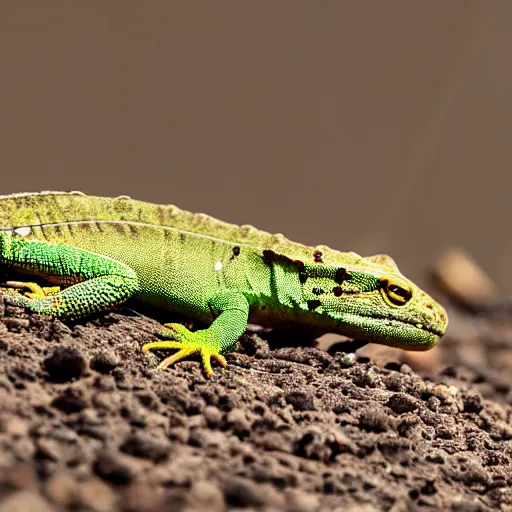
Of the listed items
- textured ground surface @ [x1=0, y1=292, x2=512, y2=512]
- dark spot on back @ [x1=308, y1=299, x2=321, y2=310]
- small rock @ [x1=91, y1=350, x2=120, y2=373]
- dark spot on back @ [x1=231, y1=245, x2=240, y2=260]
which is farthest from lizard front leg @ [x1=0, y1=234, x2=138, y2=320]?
dark spot on back @ [x1=308, y1=299, x2=321, y2=310]

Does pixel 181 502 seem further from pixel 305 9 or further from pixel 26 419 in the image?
pixel 305 9

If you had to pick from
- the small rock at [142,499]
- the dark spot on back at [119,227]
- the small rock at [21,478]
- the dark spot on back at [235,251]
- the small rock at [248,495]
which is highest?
the dark spot on back at [235,251]

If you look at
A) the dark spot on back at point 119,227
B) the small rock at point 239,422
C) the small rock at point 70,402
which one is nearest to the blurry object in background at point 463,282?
the dark spot on back at point 119,227

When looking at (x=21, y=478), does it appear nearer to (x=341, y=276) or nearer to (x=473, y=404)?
(x=341, y=276)

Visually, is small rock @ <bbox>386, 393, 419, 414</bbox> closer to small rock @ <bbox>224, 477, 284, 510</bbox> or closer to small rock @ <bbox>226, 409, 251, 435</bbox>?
small rock @ <bbox>226, 409, 251, 435</bbox>

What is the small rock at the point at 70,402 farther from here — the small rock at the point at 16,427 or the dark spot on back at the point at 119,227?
the dark spot on back at the point at 119,227

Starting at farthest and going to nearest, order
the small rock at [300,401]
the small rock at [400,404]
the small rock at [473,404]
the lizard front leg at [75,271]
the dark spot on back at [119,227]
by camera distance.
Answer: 1. the small rock at [473,404]
2. the dark spot on back at [119,227]
3. the small rock at [400,404]
4. the lizard front leg at [75,271]
5. the small rock at [300,401]

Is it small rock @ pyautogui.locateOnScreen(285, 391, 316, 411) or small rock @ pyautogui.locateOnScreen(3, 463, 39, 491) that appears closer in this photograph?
small rock @ pyautogui.locateOnScreen(3, 463, 39, 491)
